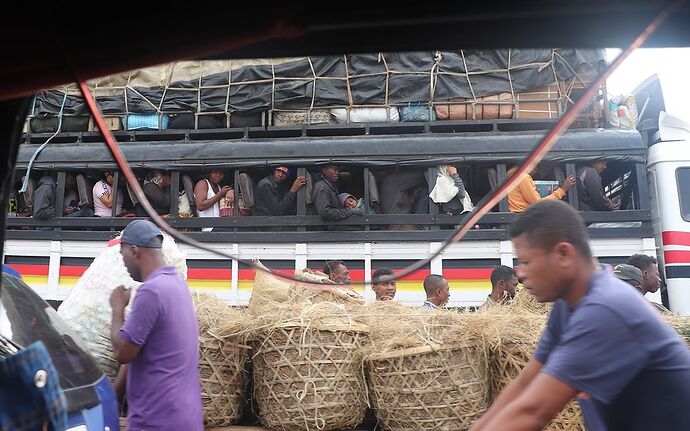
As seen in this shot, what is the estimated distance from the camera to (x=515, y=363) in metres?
3.99

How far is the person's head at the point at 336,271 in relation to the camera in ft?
20.1

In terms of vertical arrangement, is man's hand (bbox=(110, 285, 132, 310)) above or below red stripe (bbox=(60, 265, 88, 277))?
below

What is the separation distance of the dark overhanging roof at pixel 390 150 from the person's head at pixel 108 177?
0.21 metres

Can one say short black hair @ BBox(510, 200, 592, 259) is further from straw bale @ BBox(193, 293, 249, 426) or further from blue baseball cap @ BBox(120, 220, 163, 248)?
straw bale @ BBox(193, 293, 249, 426)

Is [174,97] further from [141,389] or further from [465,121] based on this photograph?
[141,389]

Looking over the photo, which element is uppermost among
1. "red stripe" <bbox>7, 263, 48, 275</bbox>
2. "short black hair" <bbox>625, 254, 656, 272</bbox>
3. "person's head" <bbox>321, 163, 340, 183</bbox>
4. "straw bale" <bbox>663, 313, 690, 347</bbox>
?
"person's head" <bbox>321, 163, 340, 183</bbox>

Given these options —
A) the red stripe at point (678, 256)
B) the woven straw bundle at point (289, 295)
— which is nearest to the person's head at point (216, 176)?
the woven straw bundle at point (289, 295)

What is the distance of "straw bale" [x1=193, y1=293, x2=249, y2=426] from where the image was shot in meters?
4.04

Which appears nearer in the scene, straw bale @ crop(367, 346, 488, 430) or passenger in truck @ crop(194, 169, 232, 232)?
straw bale @ crop(367, 346, 488, 430)

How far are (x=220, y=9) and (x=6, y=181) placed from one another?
73cm

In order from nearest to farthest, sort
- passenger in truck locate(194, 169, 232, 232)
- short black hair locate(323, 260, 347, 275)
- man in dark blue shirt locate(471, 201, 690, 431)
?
man in dark blue shirt locate(471, 201, 690, 431) < short black hair locate(323, 260, 347, 275) < passenger in truck locate(194, 169, 232, 232)

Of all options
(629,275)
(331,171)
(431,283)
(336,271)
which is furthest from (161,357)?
(331,171)

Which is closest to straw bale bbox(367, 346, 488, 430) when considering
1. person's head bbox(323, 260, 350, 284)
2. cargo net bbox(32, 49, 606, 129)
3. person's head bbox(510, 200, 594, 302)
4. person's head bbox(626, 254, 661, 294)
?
person's head bbox(510, 200, 594, 302)

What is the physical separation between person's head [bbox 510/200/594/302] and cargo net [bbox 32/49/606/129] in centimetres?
544
